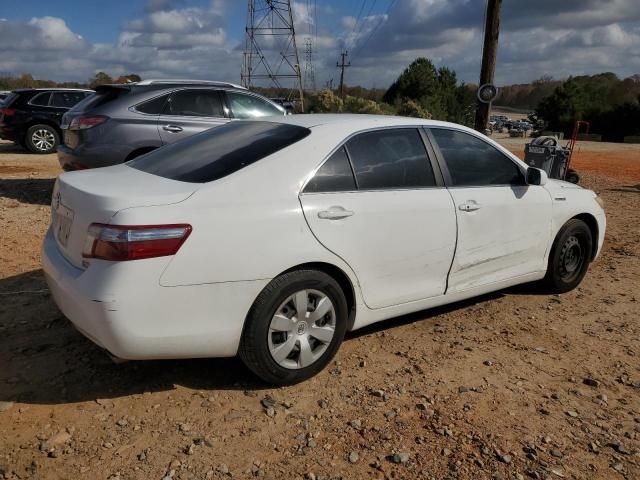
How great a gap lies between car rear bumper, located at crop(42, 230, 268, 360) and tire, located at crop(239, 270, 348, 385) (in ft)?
0.28

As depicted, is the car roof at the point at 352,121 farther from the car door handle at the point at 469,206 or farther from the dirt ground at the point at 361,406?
the dirt ground at the point at 361,406

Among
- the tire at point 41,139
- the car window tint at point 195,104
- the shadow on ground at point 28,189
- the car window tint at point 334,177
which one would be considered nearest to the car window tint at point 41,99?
the tire at point 41,139

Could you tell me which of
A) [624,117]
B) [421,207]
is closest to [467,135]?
[421,207]

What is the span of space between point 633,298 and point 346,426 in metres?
3.41

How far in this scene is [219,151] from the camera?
11.6ft

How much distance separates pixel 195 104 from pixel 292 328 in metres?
5.63

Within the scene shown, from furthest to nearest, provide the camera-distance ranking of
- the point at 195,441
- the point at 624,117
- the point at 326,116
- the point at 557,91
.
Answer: the point at 557,91 < the point at 624,117 < the point at 326,116 < the point at 195,441

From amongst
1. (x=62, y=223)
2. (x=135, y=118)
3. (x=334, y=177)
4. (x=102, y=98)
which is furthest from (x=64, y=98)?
(x=334, y=177)

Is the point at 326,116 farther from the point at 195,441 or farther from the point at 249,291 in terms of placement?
the point at 195,441

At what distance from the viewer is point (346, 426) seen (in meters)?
3.02

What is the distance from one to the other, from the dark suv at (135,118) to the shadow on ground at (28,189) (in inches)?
43.2

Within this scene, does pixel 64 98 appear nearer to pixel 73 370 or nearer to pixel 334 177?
pixel 73 370

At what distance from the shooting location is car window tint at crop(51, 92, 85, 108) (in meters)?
14.9

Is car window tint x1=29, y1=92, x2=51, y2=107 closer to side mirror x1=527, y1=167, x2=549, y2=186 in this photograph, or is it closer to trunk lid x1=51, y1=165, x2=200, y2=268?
trunk lid x1=51, y1=165, x2=200, y2=268
